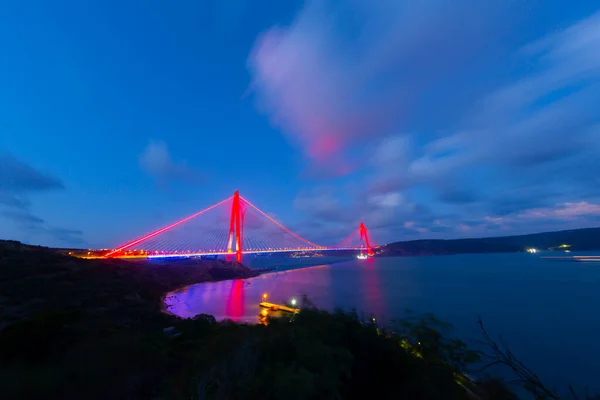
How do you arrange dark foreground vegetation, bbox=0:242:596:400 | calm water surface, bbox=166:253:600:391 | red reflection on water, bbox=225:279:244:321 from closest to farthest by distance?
1. dark foreground vegetation, bbox=0:242:596:400
2. calm water surface, bbox=166:253:600:391
3. red reflection on water, bbox=225:279:244:321

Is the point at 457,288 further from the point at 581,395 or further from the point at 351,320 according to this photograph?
the point at 351,320

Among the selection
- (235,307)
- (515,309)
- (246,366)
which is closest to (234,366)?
(246,366)

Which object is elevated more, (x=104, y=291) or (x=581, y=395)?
(x=104, y=291)

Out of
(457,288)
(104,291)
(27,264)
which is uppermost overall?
(27,264)

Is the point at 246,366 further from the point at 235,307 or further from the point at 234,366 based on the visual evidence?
the point at 235,307

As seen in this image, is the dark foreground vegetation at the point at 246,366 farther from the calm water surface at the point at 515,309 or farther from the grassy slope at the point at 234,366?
the calm water surface at the point at 515,309

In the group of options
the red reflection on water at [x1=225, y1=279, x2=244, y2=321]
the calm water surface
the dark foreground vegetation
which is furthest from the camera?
the red reflection on water at [x1=225, y1=279, x2=244, y2=321]

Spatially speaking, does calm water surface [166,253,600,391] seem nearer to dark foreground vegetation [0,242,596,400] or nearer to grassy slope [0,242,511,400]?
dark foreground vegetation [0,242,596,400]

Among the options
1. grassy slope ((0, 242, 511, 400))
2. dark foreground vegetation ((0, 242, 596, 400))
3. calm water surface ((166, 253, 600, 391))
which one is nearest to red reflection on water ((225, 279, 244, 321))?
calm water surface ((166, 253, 600, 391))

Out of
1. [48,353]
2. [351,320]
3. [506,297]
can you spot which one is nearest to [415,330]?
[351,320]

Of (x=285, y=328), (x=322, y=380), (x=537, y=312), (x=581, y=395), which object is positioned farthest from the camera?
(x=537, y=312)

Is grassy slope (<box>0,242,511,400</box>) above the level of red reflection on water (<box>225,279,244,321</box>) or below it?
above
